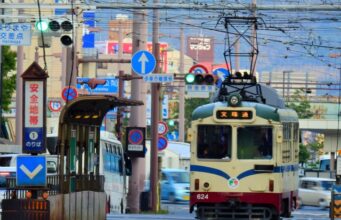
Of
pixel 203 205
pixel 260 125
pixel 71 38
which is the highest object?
pixel 71 38

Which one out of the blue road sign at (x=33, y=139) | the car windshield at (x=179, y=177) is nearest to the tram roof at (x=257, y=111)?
the blue road sign at (x=33, y=139)

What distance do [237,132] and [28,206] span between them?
714 centimetres

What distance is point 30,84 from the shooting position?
2172 centimetres

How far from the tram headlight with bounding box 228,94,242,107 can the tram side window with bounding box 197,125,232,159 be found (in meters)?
0.57

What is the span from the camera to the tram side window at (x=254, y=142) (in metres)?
27.3

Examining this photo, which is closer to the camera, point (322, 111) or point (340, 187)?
point (340, 187)

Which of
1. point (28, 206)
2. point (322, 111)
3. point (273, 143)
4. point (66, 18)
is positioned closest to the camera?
point (28, 206)

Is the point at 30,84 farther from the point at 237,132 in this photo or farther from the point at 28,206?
the point at 237,132

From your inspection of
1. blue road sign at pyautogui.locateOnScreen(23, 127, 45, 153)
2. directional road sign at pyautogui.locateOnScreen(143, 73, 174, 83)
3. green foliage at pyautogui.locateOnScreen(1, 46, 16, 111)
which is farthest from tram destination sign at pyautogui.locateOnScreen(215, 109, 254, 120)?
green foliage at pyautogui.locateOnScreen(1, 46, 16, 111)

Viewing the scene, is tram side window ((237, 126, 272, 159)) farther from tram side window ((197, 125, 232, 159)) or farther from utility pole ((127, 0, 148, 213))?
utility pole ((127, 0, 148, 213))

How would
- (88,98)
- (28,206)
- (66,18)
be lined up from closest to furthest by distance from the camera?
1. (28,206)
2. (88,98)
3. (66,18)

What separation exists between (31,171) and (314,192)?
31655 mm

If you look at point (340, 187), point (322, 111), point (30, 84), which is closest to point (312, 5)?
point (340, 187)

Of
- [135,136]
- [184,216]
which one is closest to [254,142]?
[184,216]
